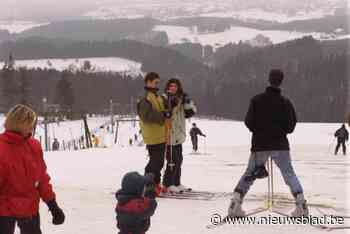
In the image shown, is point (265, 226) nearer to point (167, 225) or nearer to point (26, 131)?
point (167, 225)

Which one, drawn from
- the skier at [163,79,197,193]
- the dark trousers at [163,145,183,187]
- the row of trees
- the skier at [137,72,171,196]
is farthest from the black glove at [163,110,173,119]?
the row of trees

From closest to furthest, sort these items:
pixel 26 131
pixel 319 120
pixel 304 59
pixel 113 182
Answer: pixel 26 131 < pixel 113 182 < pixel 319 120 < pixel 304 59

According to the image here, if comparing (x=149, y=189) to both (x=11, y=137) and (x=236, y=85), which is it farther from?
(x=236, y=85)

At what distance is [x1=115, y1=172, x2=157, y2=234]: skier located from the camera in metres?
5.02

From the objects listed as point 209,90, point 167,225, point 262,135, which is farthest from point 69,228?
point 209,90

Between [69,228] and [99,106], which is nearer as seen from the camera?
[69,228]

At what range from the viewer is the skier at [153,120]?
29.2ft

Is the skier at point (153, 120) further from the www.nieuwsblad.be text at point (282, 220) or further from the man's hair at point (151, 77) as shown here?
the www.nieuwsblad.be text at point (282, 220)

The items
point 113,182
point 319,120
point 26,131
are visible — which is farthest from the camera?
point 319,120

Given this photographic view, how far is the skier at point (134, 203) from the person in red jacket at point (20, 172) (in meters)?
0.62

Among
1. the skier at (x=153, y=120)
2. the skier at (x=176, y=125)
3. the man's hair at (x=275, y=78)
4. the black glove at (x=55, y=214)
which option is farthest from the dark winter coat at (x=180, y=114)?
the black glove at (x=55, y=214)

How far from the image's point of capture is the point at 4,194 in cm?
509

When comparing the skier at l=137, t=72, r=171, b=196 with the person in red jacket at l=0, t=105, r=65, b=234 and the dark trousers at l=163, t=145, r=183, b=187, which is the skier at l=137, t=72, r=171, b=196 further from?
the person in red jacket at l=0, t=105, r=65, b=234

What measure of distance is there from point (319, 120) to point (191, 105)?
113382 millimetres
